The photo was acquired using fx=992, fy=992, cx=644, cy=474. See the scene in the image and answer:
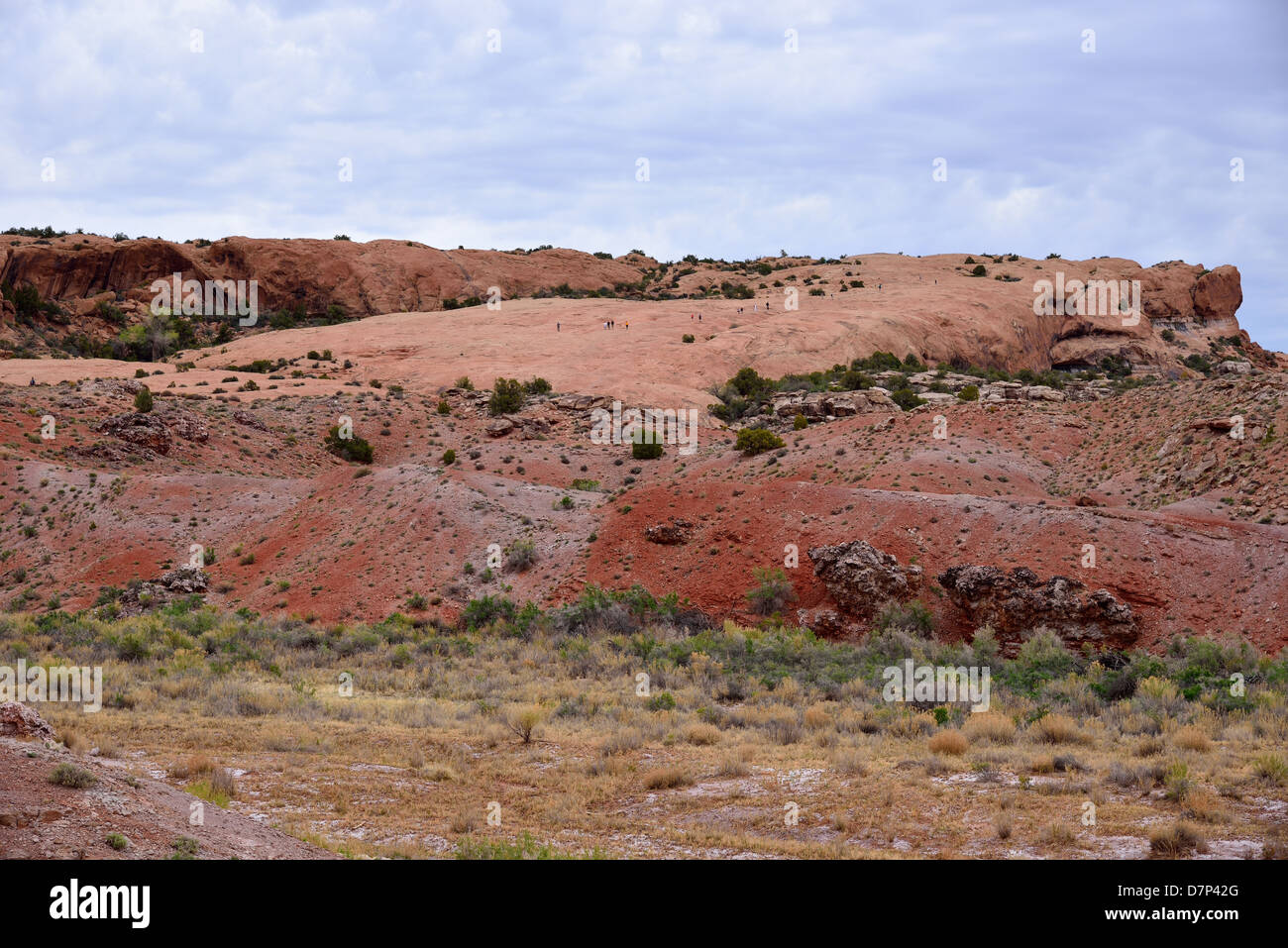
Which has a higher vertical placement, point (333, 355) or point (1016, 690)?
point (333, 355)

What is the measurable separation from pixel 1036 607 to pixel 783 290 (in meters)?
56.7

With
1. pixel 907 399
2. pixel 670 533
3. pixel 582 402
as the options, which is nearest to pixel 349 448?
pixel 582 402

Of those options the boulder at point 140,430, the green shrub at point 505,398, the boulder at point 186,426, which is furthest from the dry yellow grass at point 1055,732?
the green shrub at point 505,398

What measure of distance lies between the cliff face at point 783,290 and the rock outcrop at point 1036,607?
3220cm

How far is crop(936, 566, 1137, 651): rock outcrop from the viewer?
66.4 feet

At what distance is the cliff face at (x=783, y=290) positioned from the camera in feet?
195

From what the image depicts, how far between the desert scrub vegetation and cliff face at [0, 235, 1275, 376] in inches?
1387

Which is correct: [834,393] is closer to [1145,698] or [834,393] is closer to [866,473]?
[866,473]

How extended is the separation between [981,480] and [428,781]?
70.1ft

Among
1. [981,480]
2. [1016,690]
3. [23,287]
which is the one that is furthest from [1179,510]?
[23,287]

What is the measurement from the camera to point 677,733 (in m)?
14.3

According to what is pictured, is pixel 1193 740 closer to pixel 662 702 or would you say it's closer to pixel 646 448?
pixel 662 702

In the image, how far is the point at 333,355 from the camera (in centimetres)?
5816

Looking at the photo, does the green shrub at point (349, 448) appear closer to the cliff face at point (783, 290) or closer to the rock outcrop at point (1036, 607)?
the cliff face at point (783, 290)
